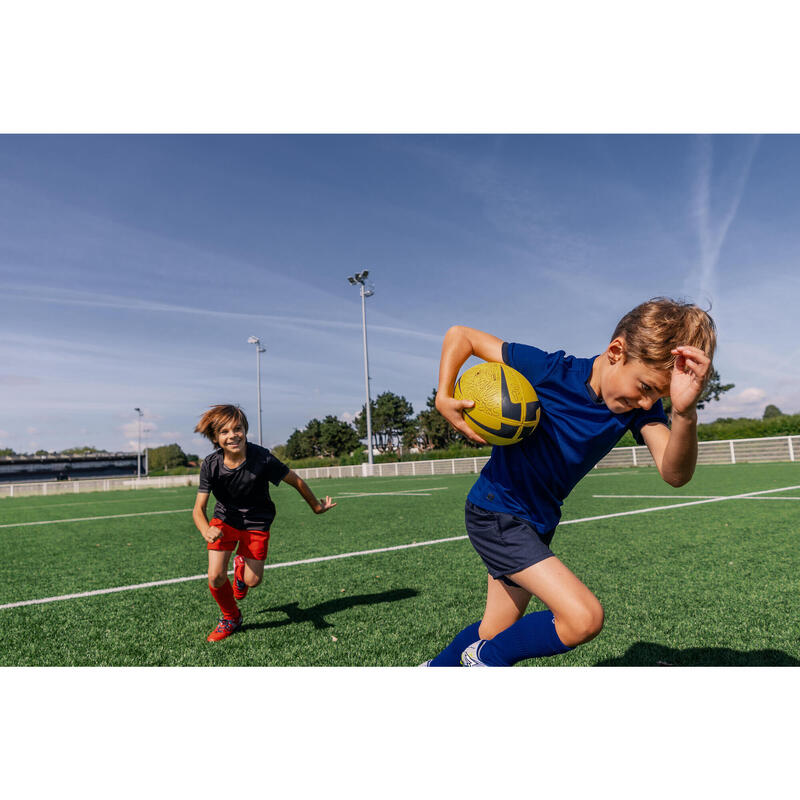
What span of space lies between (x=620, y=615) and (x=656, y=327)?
2621 mm

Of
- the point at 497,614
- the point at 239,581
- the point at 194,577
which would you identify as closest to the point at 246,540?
the point at 239,581

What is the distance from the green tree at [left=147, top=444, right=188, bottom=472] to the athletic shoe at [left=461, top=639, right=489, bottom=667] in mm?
138272

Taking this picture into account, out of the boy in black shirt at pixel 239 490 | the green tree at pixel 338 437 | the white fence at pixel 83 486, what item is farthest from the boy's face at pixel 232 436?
the green tree at pixel 338 437

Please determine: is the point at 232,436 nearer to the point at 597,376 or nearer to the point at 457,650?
the point at 457,650

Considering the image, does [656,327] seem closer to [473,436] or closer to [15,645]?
[473,436]

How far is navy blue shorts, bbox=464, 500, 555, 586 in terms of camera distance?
8.63 feet

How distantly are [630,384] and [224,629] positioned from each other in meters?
3.29

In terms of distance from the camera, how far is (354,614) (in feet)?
15.2

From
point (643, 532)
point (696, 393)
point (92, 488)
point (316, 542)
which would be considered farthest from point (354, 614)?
point (92, 488)

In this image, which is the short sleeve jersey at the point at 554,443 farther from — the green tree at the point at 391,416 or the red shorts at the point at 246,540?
the green tree at the point at 391,416

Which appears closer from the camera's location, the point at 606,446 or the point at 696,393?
the point at 696,393

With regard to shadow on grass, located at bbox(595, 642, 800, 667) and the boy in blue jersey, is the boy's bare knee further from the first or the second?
shadow on grass, located at bbox(595, 642, 800, 667)

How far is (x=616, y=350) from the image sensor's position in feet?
8.64

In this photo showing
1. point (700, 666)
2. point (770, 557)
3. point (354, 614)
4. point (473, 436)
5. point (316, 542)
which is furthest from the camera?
point (316, 542)
